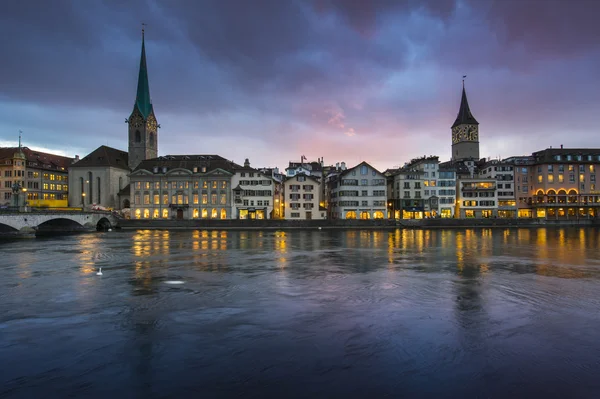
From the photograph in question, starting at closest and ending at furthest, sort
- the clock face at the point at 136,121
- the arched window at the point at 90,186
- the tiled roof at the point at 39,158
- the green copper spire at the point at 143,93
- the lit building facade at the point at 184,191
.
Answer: the lit building facade at the point at 184,191
the arched window at the point at 90,186
the tiled roof at the point at 39,158
the clock face at the point at 136,121
the green copper spire at the point at 143,93

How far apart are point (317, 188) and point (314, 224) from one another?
11755mm

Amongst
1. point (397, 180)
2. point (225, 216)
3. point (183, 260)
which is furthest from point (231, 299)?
point (397, 180)

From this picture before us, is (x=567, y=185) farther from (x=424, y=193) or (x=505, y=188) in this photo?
(x=424, y=193)

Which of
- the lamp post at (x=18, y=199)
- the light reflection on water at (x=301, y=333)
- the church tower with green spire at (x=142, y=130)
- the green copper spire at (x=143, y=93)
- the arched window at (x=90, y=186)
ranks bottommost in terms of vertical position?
the light reflection on water at (x=301, y=333)

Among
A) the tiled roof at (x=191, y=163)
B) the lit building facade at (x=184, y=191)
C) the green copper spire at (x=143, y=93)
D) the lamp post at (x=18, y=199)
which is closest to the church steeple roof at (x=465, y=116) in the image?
the tiled roof at (x=191, y=163)

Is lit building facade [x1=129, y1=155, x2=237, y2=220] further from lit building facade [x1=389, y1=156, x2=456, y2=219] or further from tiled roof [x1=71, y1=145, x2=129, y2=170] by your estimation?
lit building facade [x1=389, y1=156, x2=456, y2=219]

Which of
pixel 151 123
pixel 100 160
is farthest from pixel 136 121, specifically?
pixel 100 160

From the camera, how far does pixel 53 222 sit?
80.2 m

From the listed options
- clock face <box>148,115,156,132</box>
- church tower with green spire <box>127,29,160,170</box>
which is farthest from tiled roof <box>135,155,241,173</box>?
clock face <box>148,115,156,132</box>

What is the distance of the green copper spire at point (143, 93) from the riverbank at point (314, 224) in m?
51.7

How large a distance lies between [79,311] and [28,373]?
6342mm

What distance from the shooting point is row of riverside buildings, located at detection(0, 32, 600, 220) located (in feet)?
301

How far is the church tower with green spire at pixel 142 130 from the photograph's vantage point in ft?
396

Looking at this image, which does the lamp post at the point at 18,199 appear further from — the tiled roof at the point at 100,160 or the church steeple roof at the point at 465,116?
the church steeple roof at the point at 465,116
